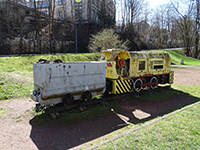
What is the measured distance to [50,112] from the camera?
643cm

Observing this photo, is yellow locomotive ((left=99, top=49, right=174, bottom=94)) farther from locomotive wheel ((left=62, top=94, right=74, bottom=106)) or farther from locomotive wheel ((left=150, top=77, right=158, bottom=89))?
locomotive wheel ((left=62, top=94, right=74, bottom=106))

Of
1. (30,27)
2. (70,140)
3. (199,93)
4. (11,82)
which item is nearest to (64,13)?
(30,27)

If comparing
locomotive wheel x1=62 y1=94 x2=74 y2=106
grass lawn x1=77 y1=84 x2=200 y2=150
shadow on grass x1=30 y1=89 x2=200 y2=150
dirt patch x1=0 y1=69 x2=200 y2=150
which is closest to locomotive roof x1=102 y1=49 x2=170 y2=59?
shadow on grass x1=30 y1=89 x2=200 y2=150

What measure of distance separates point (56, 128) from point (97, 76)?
10.0 ft

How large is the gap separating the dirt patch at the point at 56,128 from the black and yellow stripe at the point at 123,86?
105 centimetres

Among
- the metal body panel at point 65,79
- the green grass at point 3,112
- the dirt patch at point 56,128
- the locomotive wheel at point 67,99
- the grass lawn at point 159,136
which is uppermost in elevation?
the metal body panel at point 65,79

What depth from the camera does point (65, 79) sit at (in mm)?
6543

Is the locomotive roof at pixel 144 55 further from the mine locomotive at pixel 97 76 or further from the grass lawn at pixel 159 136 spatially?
the grass lawn at pixel 159 136

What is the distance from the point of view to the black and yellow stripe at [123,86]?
346 inches

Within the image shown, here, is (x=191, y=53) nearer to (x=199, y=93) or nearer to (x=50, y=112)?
(x=199, y=93)

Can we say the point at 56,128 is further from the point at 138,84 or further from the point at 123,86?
the point at 138,84

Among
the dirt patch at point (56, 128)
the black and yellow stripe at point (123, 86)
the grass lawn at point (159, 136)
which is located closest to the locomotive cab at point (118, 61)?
the black and yellow stripe at point (123, 86)

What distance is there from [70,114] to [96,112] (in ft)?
3.75

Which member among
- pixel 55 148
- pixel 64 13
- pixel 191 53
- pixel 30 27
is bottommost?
pixel 55 148
